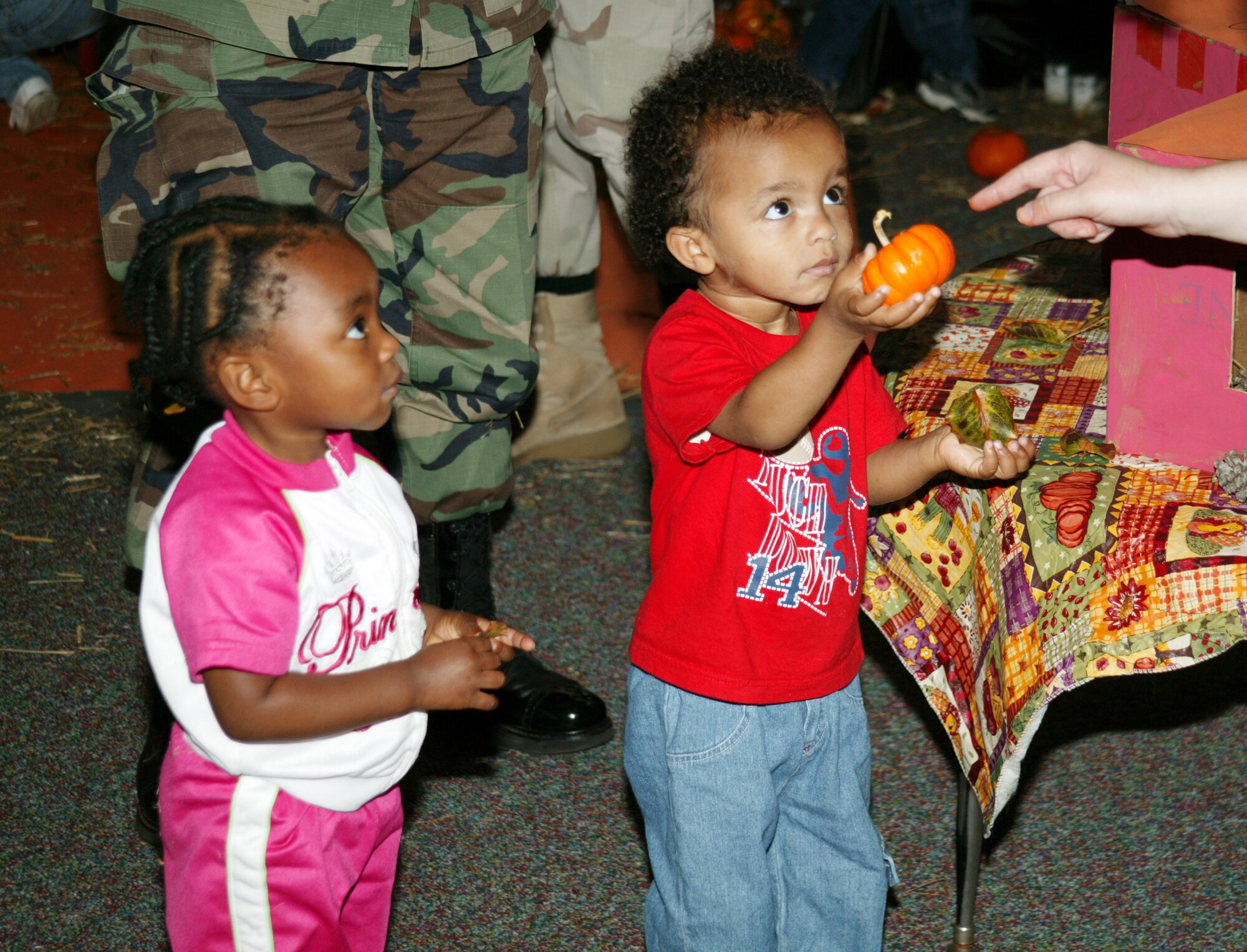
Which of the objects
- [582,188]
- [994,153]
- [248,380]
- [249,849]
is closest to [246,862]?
[249,849]

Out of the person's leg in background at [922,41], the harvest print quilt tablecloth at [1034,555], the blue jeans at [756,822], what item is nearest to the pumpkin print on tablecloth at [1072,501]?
the harvest print quilt tablecloth at [1034,555]

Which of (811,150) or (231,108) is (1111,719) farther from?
(231,108)

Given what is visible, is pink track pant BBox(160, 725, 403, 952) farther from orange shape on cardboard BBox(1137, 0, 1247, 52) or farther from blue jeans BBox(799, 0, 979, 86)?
blue jeans BBox(799, 0, 979, 86)

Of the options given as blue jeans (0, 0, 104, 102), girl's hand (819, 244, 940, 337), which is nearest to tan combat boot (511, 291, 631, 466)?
girl's hand (819, 244, 940, 337)

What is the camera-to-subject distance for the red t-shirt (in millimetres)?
1601

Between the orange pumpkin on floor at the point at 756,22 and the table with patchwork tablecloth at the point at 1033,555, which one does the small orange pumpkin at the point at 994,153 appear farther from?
the table with patchwork tablecloth at the point at 1033,555

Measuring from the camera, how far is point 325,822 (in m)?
1.48

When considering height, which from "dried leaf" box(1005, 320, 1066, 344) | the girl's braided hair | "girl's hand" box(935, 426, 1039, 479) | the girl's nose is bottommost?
"girl's hand" box(935, 426, 1039, 479)

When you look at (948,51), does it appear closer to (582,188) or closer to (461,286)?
(582,188)

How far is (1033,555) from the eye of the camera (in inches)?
64.1

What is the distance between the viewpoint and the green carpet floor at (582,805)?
217cm

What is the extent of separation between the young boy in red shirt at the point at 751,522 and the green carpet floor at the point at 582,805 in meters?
0.49

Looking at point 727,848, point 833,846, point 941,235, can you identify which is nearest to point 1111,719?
point 833,846

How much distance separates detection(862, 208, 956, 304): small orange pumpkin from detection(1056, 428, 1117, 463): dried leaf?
0.49m
